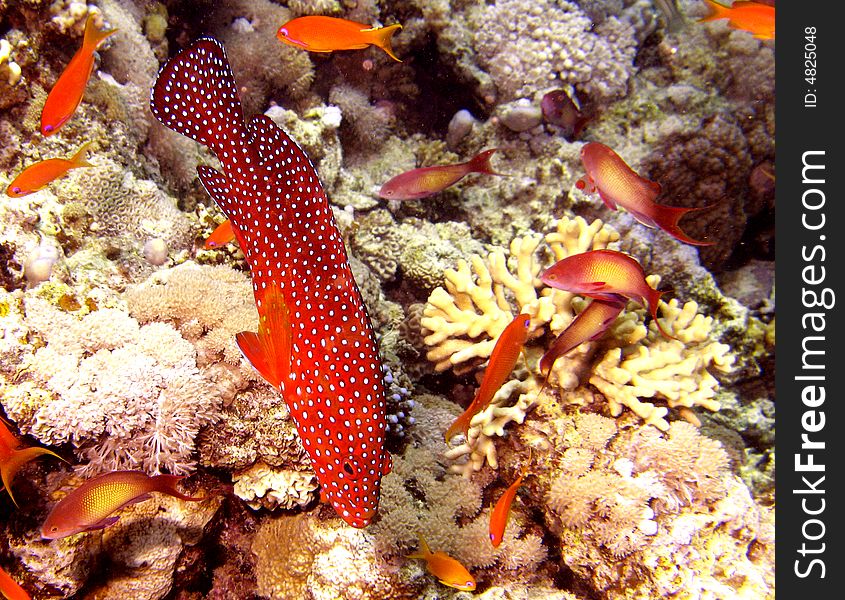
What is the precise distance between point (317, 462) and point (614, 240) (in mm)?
3161

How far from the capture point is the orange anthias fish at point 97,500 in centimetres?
251

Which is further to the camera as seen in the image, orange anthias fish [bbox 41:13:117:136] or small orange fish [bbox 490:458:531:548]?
orange anthias fish [bbox 41:13:117:136]

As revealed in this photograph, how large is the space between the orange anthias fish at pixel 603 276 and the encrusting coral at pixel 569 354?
0.61 metres

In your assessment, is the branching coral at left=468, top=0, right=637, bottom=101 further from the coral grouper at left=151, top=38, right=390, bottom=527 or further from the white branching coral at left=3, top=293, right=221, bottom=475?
the white branching coral at left=3, top=293, right=221, bottom=475

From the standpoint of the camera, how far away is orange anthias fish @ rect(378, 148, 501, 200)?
493 centimetres

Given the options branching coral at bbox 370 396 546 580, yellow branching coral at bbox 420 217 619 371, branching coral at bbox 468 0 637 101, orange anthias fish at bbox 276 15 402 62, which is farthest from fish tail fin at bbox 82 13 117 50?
branching coral at bbox 468 0 637 101

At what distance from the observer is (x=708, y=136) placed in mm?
6898

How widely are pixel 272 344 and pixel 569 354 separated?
2.24m

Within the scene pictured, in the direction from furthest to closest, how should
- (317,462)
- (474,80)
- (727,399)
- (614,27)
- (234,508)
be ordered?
(614,27), (474,80), (727,399), (234,508), (317,462)

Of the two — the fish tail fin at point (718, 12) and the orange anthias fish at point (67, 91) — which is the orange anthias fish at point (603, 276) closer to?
the fish tail fin at point (718, 12)

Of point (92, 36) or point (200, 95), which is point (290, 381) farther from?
point (92, 36)

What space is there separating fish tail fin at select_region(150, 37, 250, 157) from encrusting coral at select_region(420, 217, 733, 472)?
6.77 ft
